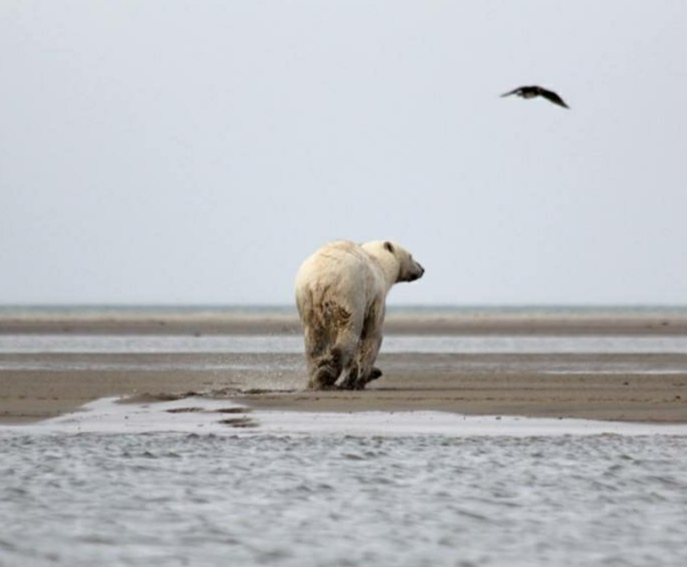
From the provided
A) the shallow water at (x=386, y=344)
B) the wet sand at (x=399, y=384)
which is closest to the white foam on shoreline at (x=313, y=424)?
the wet sand at (x=399, y=384)

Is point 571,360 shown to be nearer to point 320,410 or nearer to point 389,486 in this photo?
point 320,410

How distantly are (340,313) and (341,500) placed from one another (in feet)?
31.5

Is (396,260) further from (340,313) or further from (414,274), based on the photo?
(340,313)

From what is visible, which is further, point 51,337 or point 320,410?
point 51,337

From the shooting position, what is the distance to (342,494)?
13.2 m

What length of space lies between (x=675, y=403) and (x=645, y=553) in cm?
1006

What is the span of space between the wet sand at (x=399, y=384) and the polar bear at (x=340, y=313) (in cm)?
44

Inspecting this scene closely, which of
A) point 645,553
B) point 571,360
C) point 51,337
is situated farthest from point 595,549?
point 51,337

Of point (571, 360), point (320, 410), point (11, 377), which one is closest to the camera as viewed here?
point (320, 410)

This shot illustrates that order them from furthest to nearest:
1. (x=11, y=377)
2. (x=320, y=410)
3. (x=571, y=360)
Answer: (x=571, y=360), (x=11, y=377), (x=320, y=410)

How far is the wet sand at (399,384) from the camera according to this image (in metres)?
20.2

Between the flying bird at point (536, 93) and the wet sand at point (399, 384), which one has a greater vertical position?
the flying bird at point (536, 93)

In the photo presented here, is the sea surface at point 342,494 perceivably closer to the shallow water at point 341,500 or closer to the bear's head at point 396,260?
the shallow water at point 341,500

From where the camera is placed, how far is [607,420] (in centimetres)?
1869
